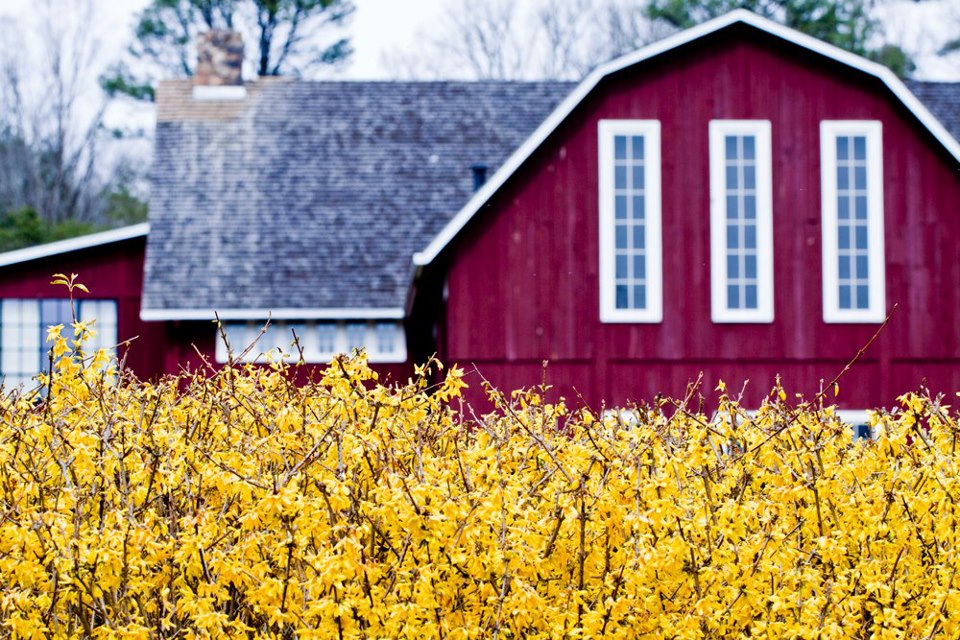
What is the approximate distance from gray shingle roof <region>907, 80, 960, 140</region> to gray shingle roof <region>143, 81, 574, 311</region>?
222 inches

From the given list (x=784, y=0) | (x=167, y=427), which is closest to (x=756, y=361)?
(x=167, y=427)

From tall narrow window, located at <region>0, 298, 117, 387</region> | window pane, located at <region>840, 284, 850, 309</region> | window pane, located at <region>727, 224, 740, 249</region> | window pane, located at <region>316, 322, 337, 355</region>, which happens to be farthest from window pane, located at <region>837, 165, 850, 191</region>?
tall narrow window, located at <region>0, 298, 117, 387</region>

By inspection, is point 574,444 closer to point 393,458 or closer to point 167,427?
point 393,458

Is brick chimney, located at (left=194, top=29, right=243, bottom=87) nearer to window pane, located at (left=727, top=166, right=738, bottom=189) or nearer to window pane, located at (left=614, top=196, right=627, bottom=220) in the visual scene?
window pane, located at (left=614, top=196, right=627, bottom=220)

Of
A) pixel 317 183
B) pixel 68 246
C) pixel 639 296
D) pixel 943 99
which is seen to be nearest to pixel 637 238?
pixel 639 296

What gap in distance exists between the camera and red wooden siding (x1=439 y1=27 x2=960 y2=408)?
45.6 feet

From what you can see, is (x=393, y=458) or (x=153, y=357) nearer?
(x=393, y=458)

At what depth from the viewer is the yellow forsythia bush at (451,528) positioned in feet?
13.5

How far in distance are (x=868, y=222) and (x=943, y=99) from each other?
734cm

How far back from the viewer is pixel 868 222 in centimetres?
1403

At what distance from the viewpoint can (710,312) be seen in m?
13.9

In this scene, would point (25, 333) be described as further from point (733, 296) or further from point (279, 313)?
point (733, 296)

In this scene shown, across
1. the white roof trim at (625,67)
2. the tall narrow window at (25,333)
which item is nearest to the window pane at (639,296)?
the white roof trim at (625,67)

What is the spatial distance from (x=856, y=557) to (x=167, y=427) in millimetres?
2697
